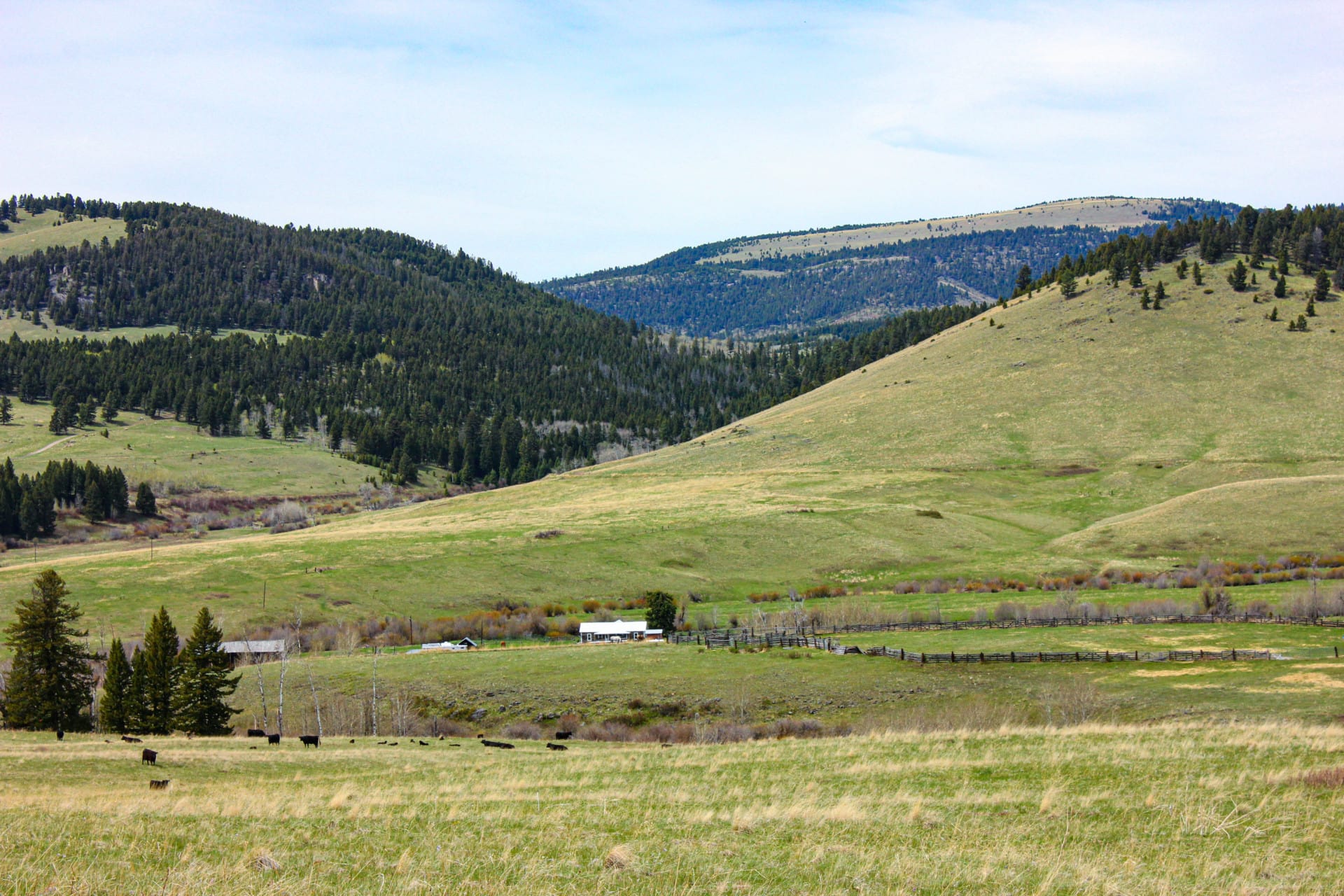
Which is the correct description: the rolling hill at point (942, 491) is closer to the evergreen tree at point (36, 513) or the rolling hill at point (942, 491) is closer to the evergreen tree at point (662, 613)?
the evergreen tree at point (662, 613)

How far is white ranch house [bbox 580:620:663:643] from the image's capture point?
81.4 m

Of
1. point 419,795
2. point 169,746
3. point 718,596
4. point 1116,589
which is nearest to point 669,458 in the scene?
point 718,596

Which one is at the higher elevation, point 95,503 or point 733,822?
point 733,822

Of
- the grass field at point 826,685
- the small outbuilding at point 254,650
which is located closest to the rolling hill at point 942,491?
the small outbuilding at point 254,650

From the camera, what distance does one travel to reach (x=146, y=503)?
16688cm

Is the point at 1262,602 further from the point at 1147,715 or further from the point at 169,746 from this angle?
the point at 169,746

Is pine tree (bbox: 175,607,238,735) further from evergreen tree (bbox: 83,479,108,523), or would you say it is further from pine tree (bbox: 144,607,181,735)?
evergreen tree (bbox: 83,479,108,523)

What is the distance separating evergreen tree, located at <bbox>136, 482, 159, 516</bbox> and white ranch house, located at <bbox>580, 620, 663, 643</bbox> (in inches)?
4520

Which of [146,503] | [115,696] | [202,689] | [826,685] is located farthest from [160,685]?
[146,503]

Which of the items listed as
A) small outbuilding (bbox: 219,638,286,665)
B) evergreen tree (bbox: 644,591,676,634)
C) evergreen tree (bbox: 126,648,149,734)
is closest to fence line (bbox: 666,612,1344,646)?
evergreen tree (bbox: 644,591,676,634)

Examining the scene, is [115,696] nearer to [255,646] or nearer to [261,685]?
[261,685]

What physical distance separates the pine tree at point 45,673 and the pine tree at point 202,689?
4.89m

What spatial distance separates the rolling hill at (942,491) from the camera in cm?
9944

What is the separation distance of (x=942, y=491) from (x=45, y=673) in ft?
337
